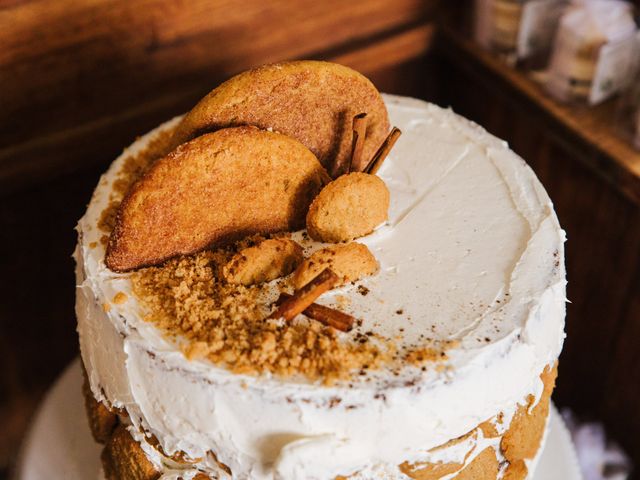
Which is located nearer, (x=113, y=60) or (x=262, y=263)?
(x=262, y=263)

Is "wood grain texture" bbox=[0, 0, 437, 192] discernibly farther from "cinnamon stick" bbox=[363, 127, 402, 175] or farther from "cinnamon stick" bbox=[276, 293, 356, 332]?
"cinnamon stick" bbox=[276, 293, 356, 332]

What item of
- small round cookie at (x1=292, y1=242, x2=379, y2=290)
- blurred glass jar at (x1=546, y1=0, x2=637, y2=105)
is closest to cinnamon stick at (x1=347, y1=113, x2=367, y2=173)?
small round cookie at (x1=292, y1=242, x2=379, y2=290)

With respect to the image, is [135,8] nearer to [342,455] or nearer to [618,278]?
[342,455]

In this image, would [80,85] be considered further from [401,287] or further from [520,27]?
[520,27]

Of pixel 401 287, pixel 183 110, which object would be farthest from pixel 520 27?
pixel 401 287

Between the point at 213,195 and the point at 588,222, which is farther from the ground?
the point at 213,195

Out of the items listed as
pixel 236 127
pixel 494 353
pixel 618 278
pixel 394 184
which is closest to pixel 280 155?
pixel 236 127

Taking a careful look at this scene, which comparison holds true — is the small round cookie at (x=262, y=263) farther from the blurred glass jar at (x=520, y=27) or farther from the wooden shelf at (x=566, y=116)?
the blurred glass jar at (x=520, y=27)
